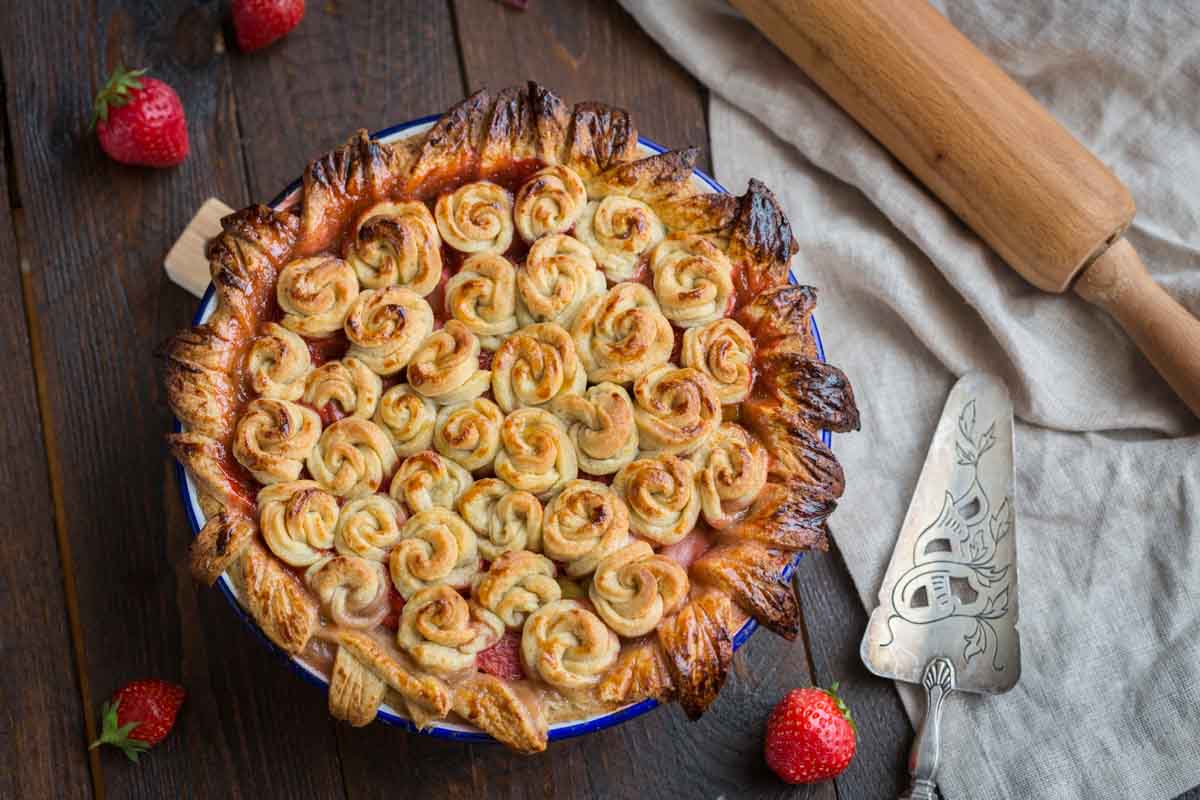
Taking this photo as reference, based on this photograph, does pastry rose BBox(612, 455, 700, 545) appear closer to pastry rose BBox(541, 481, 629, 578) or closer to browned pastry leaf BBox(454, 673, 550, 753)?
pastry rose BBox(541, 481, 629, 578)

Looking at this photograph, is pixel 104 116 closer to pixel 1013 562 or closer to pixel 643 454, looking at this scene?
pixel 643 454

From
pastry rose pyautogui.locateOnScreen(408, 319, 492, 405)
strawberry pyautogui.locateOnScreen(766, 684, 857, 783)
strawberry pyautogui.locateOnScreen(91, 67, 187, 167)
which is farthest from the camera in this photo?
strawberry pyautogui.locateOnScreen(91, 67, 187, 167)

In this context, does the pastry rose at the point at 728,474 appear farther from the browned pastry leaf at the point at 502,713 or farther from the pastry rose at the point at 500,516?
the browned pastry leaf at the point at 502,713

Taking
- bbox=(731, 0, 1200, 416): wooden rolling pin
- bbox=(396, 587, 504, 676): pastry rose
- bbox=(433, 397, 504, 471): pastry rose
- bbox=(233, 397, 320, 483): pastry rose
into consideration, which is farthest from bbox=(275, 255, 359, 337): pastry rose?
bbox=(731, 0, 1200, 416): wooden rolling pin

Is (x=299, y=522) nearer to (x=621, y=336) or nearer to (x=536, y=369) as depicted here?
(x=536, y=369)

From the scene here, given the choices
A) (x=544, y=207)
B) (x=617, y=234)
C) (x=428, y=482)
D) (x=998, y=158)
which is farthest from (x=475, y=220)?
(x=998, y=158)
